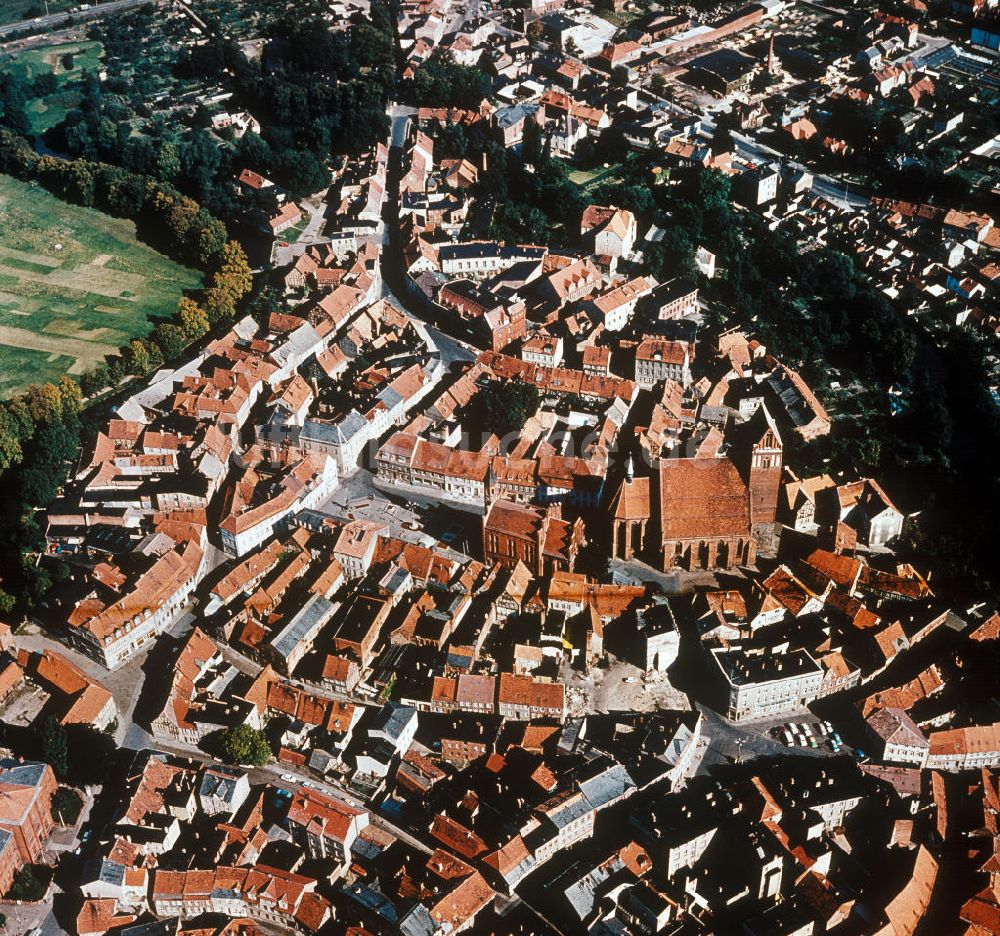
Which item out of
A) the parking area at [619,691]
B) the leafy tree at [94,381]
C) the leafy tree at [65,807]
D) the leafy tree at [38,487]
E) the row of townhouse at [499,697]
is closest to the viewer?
the leafy tree at [65,807]

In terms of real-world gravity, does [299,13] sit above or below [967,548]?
above

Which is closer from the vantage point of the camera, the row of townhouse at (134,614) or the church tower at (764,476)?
the row of townhouse at (134,614)

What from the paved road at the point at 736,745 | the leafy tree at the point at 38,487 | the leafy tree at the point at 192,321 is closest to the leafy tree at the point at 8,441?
the leafy tree at the point at 38,487

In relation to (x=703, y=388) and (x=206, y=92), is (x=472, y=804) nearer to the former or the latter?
(x=703, y=388)

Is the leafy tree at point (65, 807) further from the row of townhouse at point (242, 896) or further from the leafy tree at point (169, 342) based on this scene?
the leafy tree at point (169, 342)

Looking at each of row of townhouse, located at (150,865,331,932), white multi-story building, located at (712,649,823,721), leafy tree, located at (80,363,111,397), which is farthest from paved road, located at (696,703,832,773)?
leafy tree, located at (80,363,111,397)

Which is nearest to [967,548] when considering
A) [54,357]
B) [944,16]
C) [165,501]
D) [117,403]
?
[165,501]

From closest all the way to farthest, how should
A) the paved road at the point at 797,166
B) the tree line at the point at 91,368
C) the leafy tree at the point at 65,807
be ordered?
the leafy tree at the point at 65,807
the tree line at the point at 91,368
the paved road at the point at 797,166
